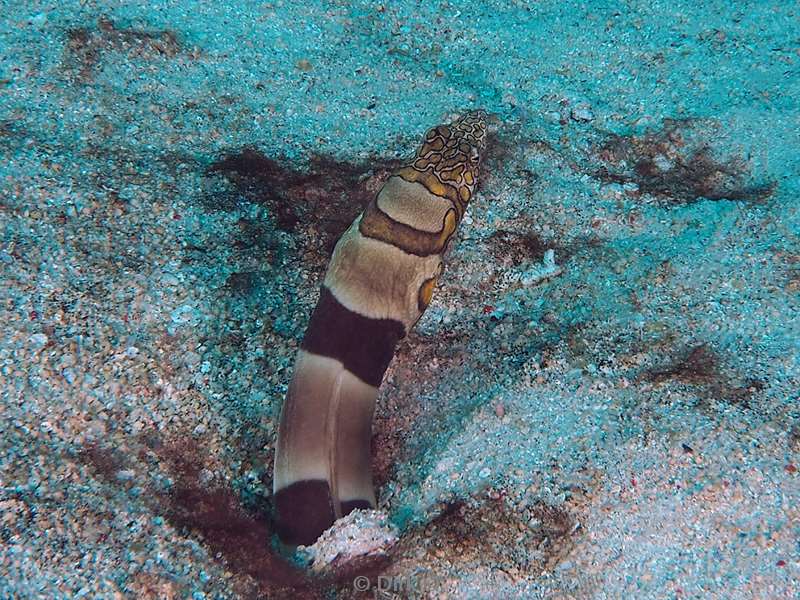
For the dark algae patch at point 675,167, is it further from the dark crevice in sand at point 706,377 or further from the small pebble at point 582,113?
the dark crevice in sand at point 706,377

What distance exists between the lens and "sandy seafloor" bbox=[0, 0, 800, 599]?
2.80 meters

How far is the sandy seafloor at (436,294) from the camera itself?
110 inches

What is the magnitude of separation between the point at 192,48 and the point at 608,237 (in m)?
3.84

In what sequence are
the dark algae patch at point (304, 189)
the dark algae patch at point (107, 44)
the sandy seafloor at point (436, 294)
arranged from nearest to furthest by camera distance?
1. the sandy seafloor at point (436, 294)
2. the dark algae patch at point (304, 189)
3. the dark algae patch at point (107, 44)

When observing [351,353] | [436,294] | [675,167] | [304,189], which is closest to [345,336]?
[351,353]

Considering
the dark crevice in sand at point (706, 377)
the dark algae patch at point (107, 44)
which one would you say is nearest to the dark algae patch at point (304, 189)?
the dark algae patch at point (107, 44)

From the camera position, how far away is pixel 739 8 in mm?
5949

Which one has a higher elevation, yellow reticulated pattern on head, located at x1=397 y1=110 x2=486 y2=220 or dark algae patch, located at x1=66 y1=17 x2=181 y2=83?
yellow reticulated pattern on head, located at x1=397 y1=110 x2=486 y2=220

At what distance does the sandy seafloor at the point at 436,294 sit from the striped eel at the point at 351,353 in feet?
0.86

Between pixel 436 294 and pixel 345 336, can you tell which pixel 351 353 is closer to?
pixel 345 336

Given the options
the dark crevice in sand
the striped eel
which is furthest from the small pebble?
the dark crevice in sand

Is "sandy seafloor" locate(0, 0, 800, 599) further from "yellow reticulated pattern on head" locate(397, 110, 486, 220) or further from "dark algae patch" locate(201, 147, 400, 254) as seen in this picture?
"yellow reticulated pattern on head" locate(397, 110, 486, 220)

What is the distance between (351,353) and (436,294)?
1.11 metres

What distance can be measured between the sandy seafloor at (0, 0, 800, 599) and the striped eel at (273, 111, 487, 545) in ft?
0.86
